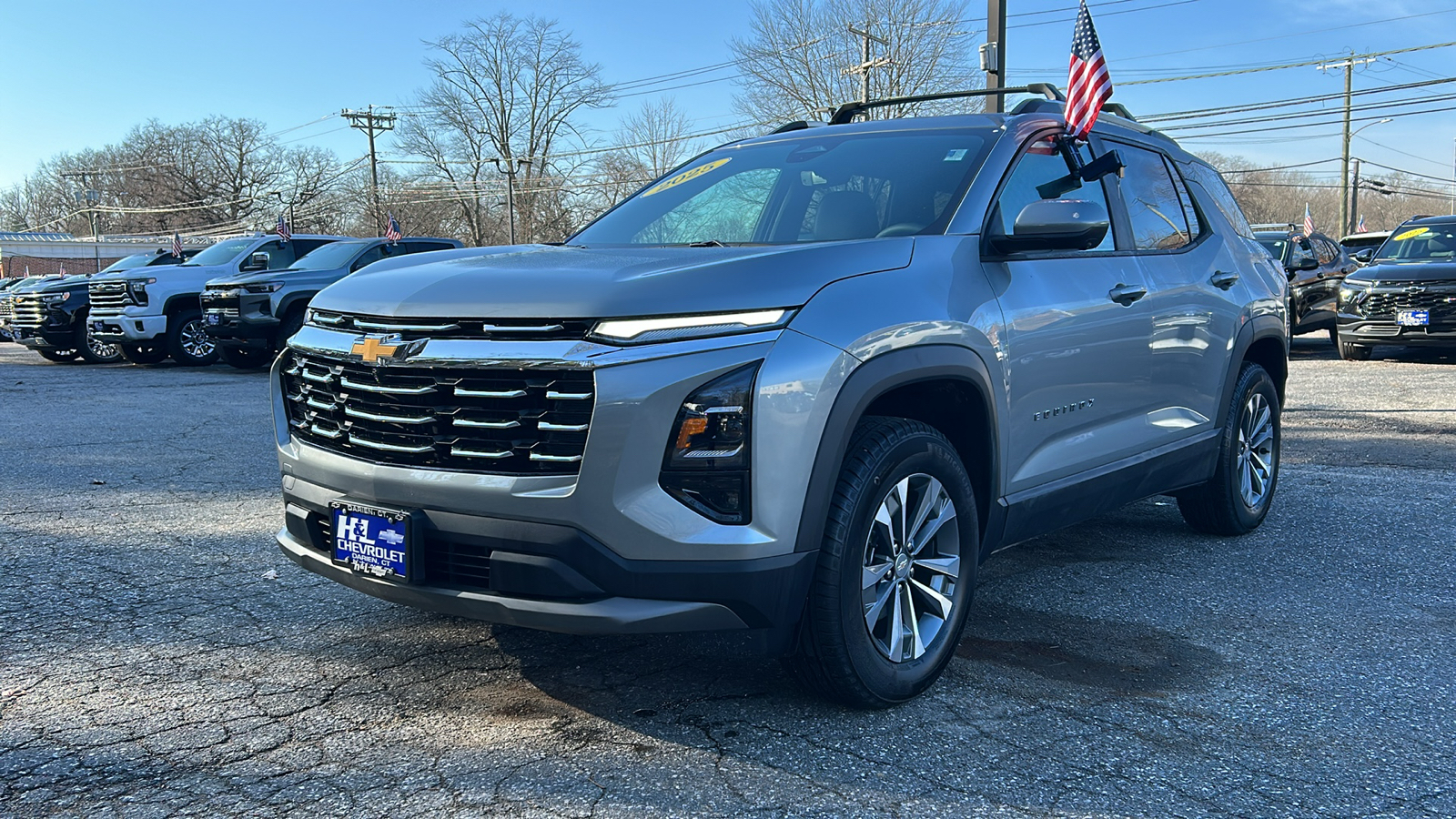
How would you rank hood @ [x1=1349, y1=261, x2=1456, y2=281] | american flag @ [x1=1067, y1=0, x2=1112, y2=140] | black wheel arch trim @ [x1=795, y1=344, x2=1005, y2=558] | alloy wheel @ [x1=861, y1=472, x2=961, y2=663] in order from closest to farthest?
black wheel arch trim @ [x1=795, y1=344, x2=1005, y2=558], alloy wheel @ [x1=861, y1=472, x2=961, y2=663], american flag @ [x1=1067, y1=0, x2=1112, y2=140], hood @ [x1=1349, y1=261, x2=1456, y2=281]

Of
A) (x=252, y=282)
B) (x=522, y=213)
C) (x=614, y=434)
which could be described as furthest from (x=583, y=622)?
(x=522, y=213)

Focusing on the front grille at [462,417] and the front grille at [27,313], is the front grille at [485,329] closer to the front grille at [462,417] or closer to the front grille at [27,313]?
the front grille at [462,417]

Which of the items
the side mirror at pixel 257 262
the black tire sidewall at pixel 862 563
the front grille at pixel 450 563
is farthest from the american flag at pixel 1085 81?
the side mirror at pixel 257 262

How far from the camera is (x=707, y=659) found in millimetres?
3732

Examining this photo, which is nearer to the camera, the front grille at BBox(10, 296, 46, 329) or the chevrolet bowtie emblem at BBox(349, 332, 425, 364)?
the chevrolet bowtie emblem at BBox(349, 332, 425, 364)

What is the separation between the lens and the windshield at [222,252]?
17438mm

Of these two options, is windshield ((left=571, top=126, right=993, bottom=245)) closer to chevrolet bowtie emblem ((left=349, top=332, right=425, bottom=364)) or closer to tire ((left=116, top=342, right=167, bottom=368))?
chevrolet bowtie emblem ((left=349, top=332, right=425, bottom=364))

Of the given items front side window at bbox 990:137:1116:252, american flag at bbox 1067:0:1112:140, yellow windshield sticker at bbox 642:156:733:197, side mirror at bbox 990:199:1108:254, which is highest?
american flag at bbox 1067:0:1112:140

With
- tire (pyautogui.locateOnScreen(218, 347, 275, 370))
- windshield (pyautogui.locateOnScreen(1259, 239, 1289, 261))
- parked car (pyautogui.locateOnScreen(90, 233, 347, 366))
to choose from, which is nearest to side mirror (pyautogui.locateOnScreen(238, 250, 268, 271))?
parked car (pyautogui.locateOnScreen(90, 233, 347, 366))

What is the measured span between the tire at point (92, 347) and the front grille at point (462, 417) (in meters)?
16.1

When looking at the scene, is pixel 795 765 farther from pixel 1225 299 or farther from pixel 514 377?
pixel 1225 299

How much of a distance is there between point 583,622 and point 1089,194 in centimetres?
277

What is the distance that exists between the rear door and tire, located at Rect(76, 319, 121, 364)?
16520mm

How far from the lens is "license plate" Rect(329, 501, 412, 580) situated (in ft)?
9.90
